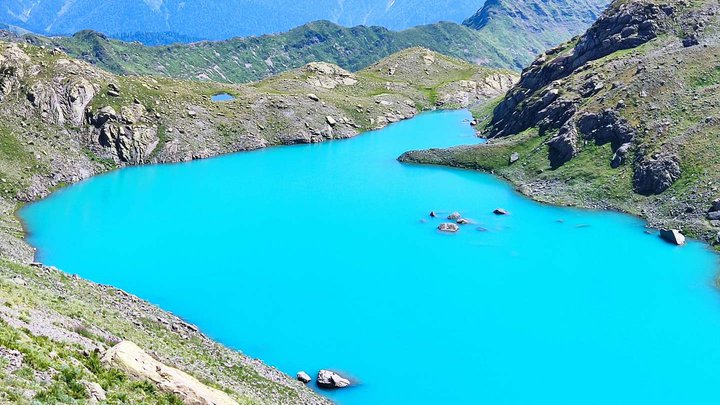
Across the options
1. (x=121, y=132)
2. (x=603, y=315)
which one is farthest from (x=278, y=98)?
(x=603, y=315)

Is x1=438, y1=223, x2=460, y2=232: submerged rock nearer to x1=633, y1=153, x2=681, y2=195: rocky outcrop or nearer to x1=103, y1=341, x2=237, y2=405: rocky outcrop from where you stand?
x1=633, y1=153, x2=681, y2=195: rocky outcrop

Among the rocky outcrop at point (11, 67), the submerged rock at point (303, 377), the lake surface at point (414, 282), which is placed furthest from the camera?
the rocky outcrop at point (11, 67)

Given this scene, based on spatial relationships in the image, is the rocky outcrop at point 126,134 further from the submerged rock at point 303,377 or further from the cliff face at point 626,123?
the submerged rock at point 303,377

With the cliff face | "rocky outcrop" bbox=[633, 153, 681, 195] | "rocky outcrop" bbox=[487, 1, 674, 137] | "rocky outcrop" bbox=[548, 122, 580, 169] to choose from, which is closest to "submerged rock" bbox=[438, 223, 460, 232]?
the cliff face

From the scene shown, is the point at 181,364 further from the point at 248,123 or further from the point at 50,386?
the point at 248,123

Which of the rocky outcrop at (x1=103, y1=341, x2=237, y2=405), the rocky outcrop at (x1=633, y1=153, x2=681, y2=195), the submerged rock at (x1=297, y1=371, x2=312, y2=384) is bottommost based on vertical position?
the rocky outcrop at (x1=103, y1=341, x2=237, y2=405)

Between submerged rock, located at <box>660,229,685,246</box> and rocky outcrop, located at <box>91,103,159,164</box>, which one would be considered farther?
rocky outcrop, located at <box>91,103,159,164</box>

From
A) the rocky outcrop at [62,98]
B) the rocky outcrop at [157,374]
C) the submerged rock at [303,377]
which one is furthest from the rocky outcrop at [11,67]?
the rocky outcrop at [157,374]
